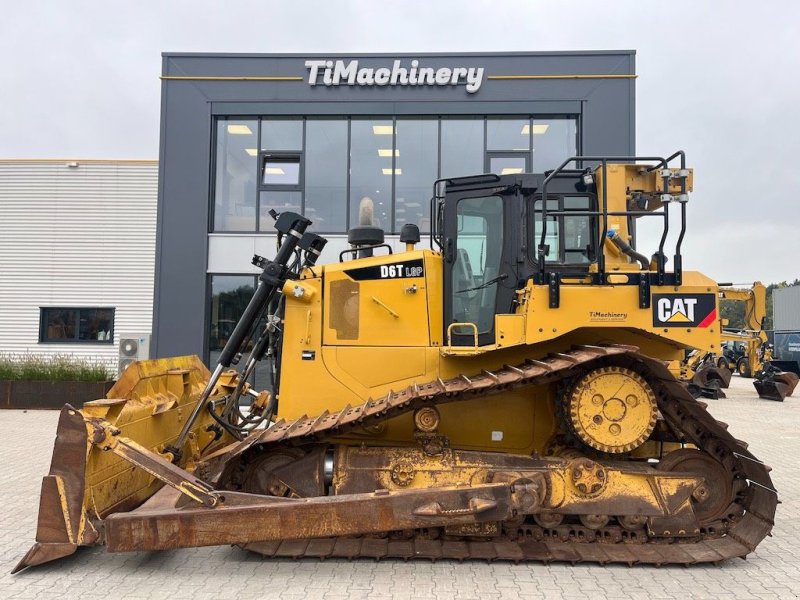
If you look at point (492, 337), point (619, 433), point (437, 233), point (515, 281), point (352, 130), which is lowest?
point (619, 433)

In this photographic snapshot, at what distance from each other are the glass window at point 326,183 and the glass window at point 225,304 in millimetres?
2320

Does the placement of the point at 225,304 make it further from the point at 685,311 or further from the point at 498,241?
the point at 685,311

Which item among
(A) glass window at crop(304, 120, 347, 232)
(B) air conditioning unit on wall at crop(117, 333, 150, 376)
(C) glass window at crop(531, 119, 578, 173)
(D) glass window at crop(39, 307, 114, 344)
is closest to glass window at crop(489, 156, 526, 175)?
(C) glass window at crop(531, 119, 578, 173)

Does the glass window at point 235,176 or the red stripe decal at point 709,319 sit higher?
the glass window at point 235,176

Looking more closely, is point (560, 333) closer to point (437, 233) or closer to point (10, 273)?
point (437, 233)

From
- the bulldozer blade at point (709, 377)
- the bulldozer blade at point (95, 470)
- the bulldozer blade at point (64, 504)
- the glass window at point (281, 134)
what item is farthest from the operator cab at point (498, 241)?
the bulldozer blade at point (709, 377)

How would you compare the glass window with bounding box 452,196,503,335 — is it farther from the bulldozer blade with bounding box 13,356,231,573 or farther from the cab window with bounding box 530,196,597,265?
the bulldozer blade with bounding box 13,356,231,573

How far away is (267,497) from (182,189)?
1158 centimetres

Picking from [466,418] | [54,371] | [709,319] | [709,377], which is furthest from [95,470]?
[709,377]

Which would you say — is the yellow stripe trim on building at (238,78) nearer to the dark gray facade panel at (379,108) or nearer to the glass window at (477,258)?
the dark gray facade panel at (379,108)

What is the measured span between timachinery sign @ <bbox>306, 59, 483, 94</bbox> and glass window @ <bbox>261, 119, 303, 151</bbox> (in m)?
1.17

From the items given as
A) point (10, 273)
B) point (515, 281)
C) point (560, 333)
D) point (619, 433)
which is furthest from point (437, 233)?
point (10, 273)

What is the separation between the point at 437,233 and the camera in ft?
17.8

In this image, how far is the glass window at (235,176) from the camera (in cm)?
1427
